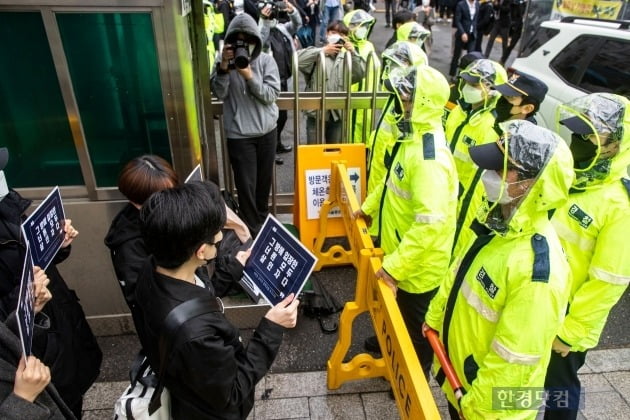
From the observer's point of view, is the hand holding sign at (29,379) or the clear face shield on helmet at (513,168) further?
the clear face shield on helmet at (513,168)

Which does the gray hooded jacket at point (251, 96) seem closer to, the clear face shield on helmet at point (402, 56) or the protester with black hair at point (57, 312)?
the clear face shield on helmet at point (402, 56)

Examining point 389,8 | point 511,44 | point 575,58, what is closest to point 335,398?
point 575,58

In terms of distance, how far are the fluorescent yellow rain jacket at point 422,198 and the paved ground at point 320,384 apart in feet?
2.83

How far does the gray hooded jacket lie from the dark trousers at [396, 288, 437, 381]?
6.24 feet

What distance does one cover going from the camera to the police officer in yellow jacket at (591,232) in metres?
2.24

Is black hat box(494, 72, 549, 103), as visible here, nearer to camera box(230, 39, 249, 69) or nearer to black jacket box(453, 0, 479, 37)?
camera box(230, 39, 249, 69)

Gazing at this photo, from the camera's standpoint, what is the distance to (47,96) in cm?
288

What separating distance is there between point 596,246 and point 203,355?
6.41 ft

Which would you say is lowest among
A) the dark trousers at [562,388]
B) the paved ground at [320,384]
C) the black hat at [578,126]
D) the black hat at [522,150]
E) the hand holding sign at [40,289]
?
the paved ground at [320,384]

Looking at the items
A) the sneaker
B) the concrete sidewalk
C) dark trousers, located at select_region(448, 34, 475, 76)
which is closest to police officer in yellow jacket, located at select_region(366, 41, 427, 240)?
the sneaker

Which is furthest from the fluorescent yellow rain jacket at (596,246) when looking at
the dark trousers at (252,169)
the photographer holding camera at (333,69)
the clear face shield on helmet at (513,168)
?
the photographer holding camera at (333,69)

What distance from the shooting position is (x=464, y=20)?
992 centimetres

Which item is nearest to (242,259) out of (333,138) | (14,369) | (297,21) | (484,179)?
(14,369)

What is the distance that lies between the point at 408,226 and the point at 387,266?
1.26 feet
